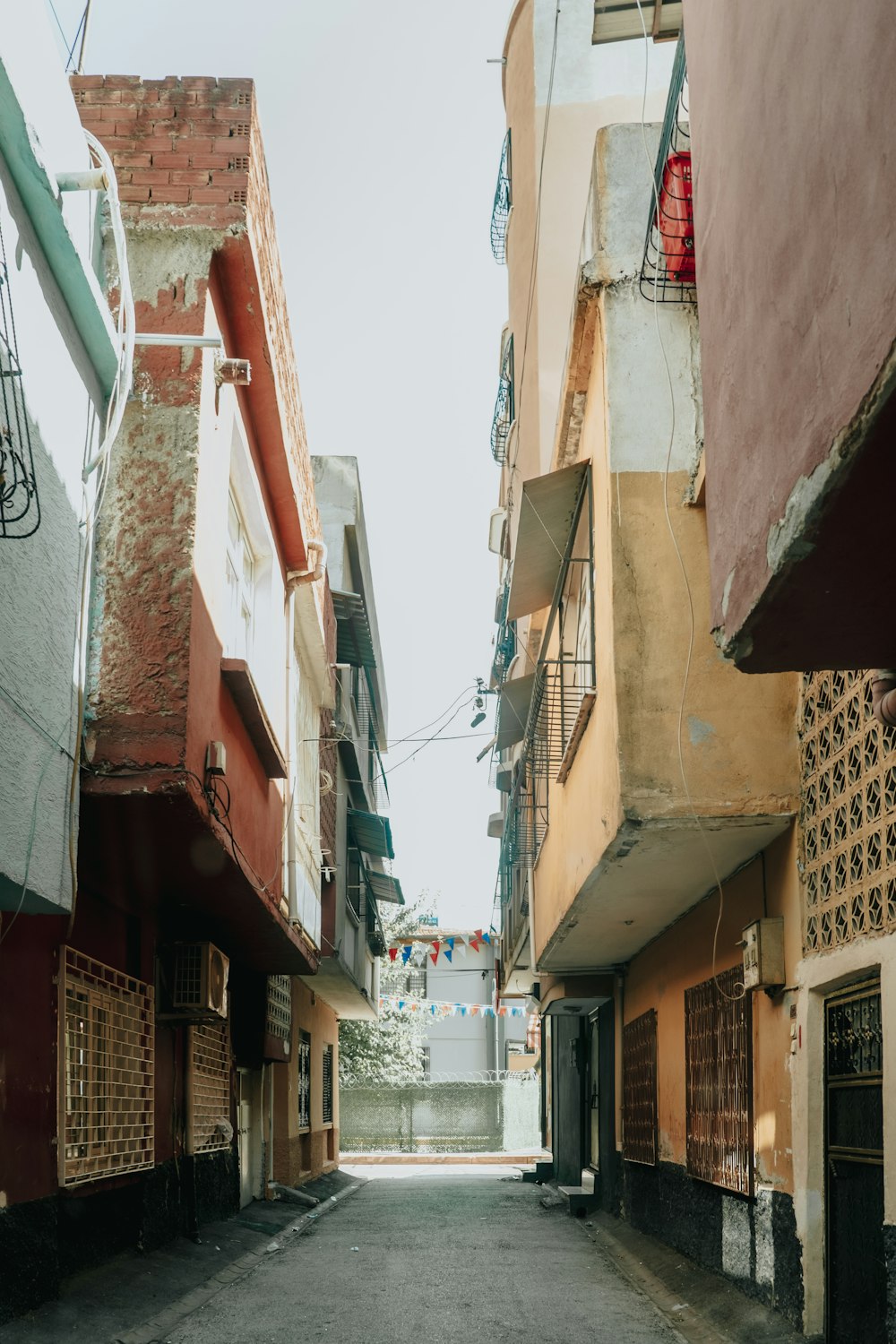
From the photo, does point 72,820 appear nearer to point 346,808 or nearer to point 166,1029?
point 166,1029

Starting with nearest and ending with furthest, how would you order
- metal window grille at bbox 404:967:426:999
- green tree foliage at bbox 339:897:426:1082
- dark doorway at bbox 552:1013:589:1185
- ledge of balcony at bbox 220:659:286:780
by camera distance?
ledge of balcony at bbox 220:659:286:780
dark doorway at bbox 552:1013:589:1185
green tree foliage at bbox 339:897:426:1082
metal window grille at bbox 404:967:426:999

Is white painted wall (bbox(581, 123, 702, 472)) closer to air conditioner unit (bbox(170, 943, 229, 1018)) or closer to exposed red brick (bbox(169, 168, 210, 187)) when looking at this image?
exposed red brick (bbox(169, 168, 210, 187))

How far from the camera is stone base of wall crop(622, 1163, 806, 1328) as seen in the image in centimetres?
762

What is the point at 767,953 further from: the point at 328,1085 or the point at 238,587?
the point at 328,1085

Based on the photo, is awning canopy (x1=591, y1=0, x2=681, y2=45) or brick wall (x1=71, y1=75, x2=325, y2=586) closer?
brick wall (x1=71, y1=75, x2=325, y2=586)

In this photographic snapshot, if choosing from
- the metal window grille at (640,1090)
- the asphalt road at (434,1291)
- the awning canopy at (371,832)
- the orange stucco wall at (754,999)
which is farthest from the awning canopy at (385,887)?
the orange stucco wall at (754,999)

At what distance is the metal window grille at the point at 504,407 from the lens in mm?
Answer: 23109

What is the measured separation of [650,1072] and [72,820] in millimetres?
8385

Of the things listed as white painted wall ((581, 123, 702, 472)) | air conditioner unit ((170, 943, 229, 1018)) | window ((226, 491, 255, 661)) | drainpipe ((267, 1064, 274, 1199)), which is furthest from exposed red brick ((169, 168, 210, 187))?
drainpipe ((267, 1064, 274, 1199))

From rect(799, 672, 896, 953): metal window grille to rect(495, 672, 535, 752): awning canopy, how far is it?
21.7 feet

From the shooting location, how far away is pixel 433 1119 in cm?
3797

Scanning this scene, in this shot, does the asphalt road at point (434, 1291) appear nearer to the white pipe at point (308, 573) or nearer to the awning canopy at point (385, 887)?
the white pipe at point (308, 573)

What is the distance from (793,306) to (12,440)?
3347 mm

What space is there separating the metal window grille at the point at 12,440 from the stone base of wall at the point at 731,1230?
5.39 meters
